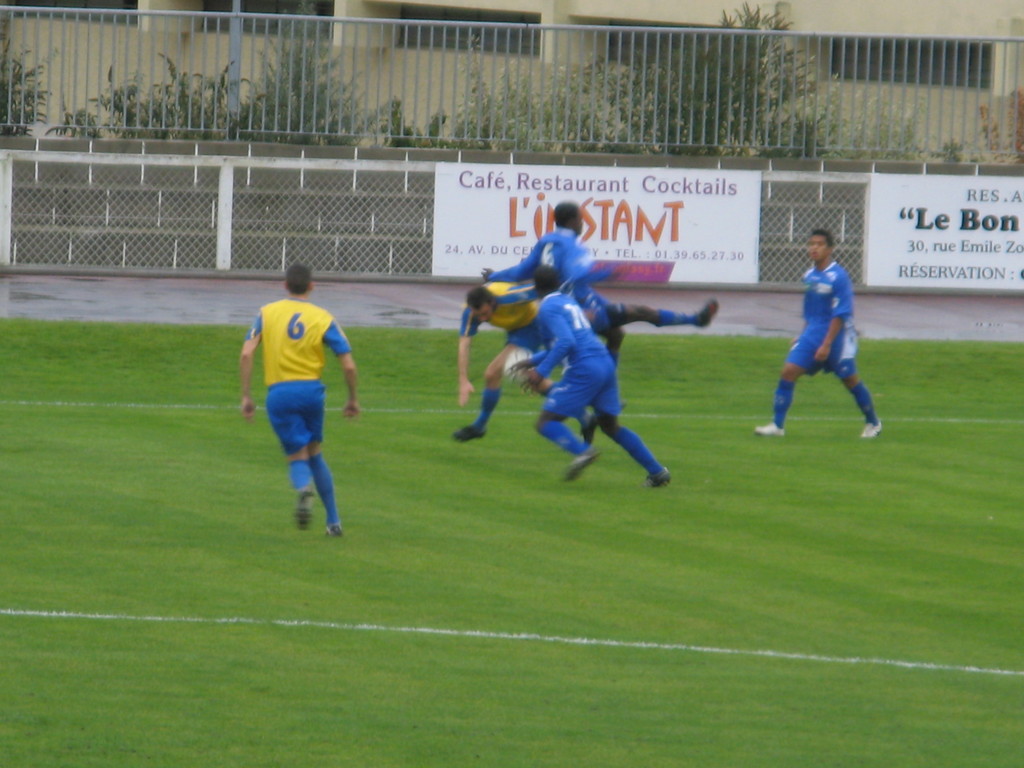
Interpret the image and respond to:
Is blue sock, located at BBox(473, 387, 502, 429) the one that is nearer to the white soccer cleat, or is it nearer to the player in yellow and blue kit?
the player in yellow and blue kit

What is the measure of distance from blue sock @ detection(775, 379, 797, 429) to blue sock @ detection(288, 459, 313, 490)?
6069mm

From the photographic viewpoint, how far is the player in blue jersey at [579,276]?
523 inches

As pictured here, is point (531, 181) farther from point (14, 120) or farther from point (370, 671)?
point (370, 671)

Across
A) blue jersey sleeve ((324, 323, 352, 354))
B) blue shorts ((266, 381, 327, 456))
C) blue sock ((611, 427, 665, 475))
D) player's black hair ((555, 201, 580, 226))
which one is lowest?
blue sock ((611, 427, 665, 475))

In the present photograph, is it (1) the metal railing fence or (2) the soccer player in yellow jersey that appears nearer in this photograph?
(2) the soccer player in yellow jersey

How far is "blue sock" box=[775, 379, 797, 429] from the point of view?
14781 millimetres

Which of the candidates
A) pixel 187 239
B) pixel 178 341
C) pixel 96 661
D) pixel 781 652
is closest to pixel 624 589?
pixel 781 652

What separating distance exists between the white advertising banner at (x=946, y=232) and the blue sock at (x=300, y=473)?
1719 cm

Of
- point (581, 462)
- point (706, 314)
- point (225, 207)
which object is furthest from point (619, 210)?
point (581, 462)

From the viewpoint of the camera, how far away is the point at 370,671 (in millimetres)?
7320

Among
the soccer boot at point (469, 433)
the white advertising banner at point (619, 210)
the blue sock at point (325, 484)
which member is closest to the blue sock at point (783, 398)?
the soccer boot at point (469, 433)

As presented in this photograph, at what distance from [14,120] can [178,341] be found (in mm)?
9039

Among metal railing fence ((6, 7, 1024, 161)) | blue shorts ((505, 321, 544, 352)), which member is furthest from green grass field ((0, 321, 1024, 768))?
metal railing fence ((6, 7, 1024, 161))

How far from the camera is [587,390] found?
38.9 ft
